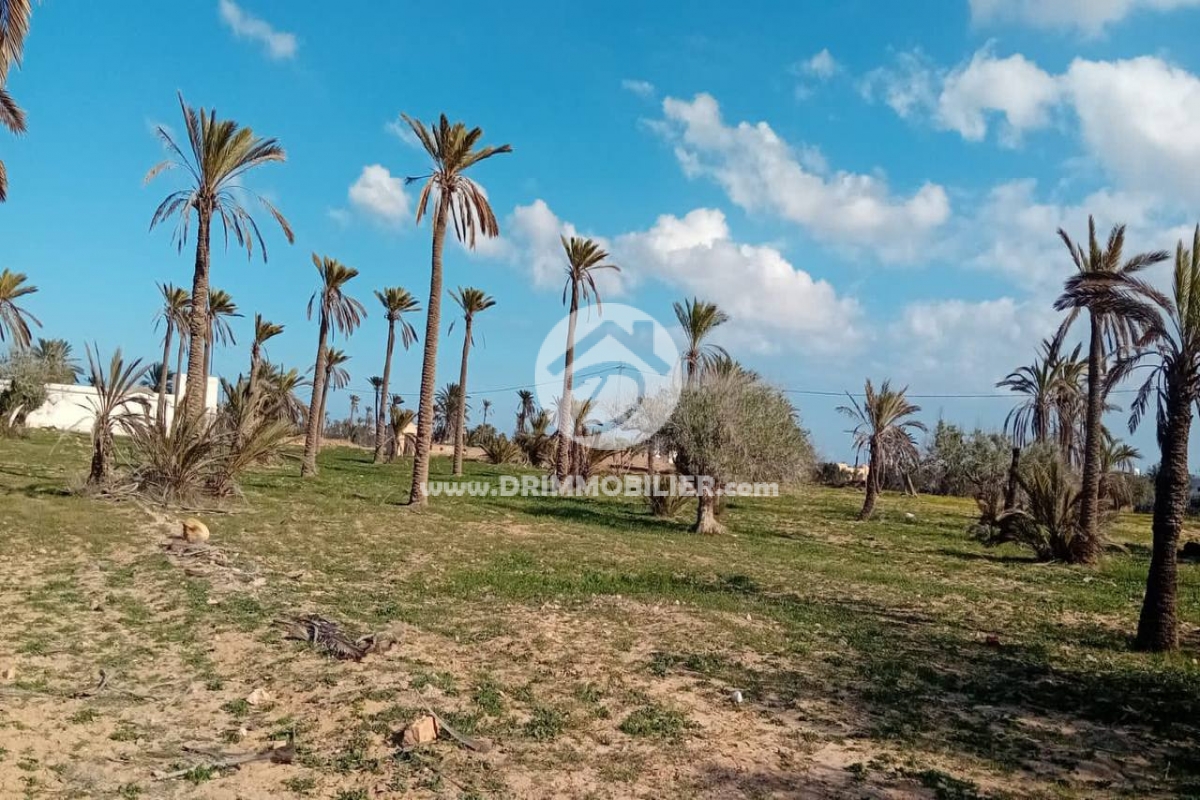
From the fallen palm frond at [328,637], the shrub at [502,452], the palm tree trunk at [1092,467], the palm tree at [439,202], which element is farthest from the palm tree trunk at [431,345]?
the shrub at [502,452]

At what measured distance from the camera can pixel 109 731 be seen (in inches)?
211

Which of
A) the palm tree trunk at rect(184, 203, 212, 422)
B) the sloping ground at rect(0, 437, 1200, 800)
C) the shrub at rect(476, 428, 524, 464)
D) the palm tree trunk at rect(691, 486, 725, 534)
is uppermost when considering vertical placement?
the palm tree trunk at rect(184, 203, 212, 422)

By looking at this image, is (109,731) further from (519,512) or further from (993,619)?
(519,512)

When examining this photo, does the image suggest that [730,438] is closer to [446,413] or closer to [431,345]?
[431,345]

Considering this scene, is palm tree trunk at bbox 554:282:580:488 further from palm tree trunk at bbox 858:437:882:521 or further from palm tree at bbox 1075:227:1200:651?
palm tree at bbox 1075:227:1200:651

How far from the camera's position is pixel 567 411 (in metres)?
27.3

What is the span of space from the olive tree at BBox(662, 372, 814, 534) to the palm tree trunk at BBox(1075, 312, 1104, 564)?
5.92m

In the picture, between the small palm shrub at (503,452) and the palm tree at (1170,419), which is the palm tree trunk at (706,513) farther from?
the small palm shrub at (503,452)

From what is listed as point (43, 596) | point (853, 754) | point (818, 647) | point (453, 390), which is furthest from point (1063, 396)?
point (453, 390)

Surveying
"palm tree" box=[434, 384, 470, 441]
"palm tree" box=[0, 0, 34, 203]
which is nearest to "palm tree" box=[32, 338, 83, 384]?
"palm tree" box=[434, 384, 470, 441]

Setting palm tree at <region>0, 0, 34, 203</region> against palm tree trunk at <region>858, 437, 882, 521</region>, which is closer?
palm tree at <region>0, 0, 34, 203</region>

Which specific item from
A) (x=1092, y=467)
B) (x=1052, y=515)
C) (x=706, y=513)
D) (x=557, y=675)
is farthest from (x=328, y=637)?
(x=1092, y=467)

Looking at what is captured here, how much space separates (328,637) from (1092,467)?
52.3 ft

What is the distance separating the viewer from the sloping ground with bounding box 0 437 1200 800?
5.07m
